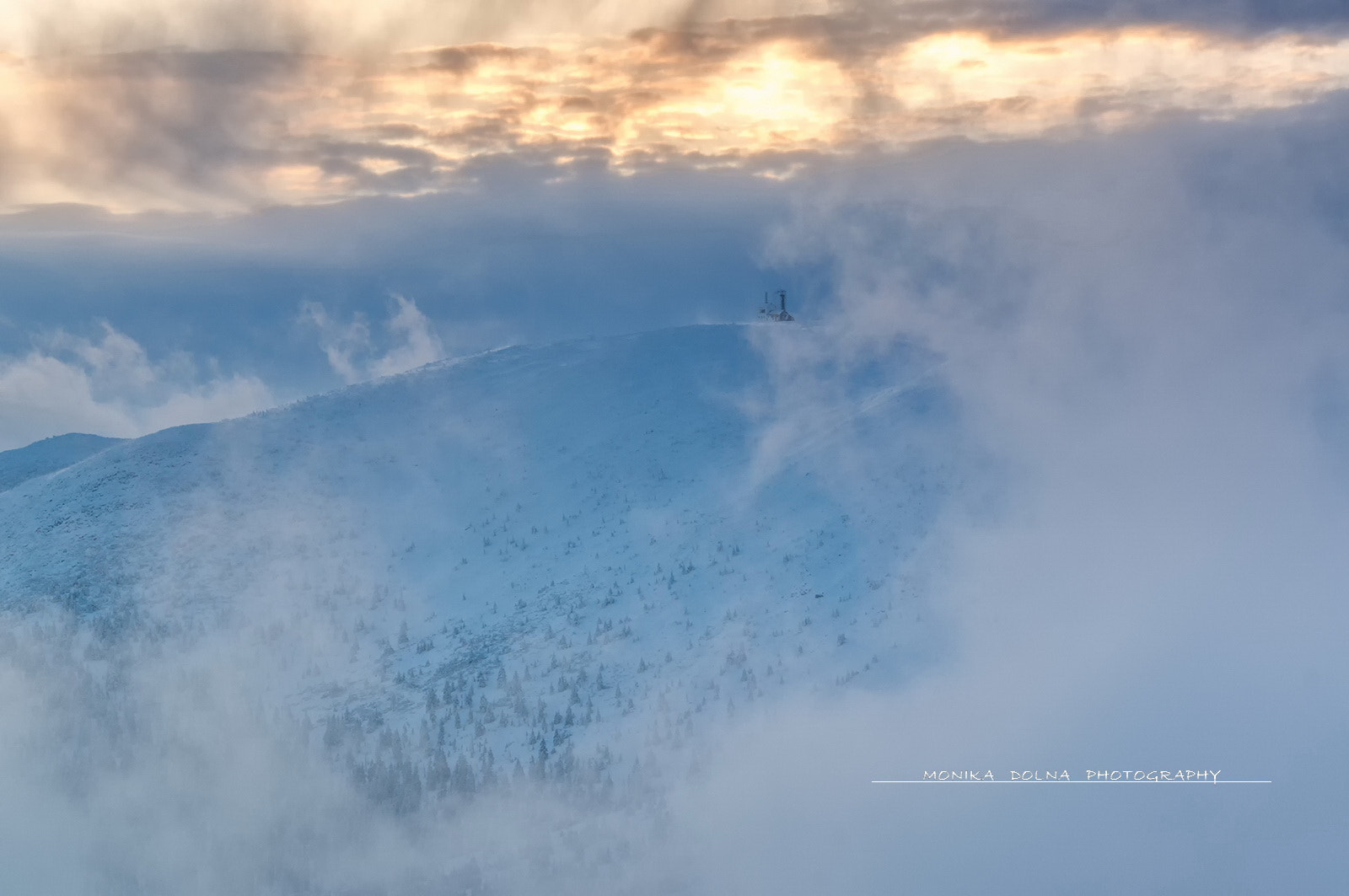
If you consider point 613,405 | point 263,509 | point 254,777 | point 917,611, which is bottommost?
point 254,777

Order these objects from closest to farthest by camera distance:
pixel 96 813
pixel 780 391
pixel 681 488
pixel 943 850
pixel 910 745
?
pixel 943 850 < pixel 910 745 < pixel 96 813 < pixel 681 488 < pixel 780 391

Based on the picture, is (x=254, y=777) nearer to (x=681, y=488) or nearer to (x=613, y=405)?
(x=681, y=488)

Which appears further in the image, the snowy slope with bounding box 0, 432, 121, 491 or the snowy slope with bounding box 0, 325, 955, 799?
the snowy slope with bounding box 0, 432, 121, 491

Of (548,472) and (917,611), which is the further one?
(548,472)

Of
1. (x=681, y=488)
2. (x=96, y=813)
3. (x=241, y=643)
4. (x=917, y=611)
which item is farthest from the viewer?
(x=681, y=488)

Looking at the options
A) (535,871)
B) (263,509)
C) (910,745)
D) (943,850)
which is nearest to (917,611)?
(910,745)
